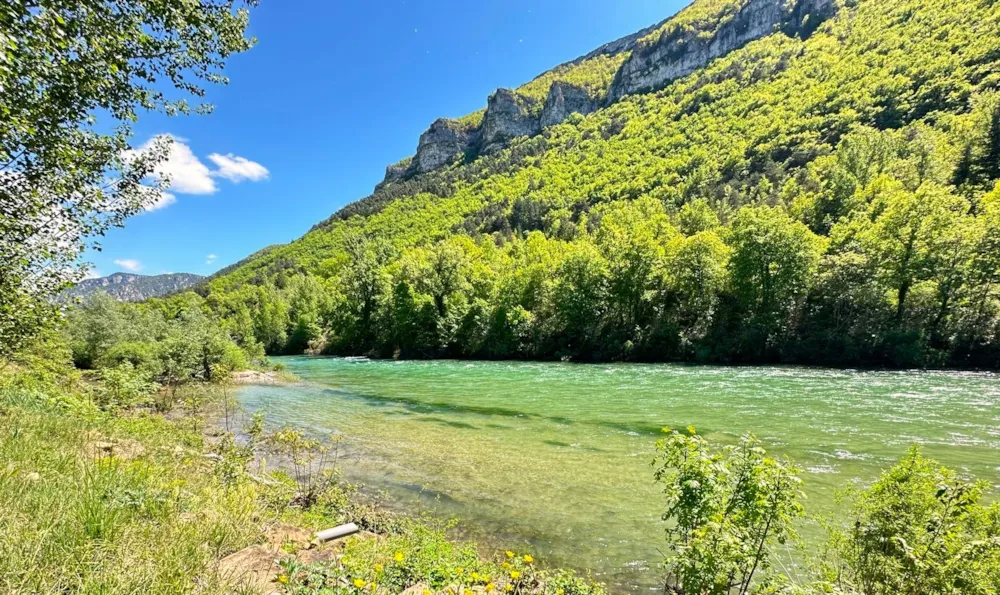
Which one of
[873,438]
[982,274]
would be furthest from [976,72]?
[873,438]

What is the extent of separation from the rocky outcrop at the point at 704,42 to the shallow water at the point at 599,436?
186202 mm

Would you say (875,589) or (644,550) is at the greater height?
(875,589)

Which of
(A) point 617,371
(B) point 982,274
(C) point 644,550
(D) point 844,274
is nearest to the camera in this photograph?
(C) point 644,550

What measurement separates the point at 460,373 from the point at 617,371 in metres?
13.4

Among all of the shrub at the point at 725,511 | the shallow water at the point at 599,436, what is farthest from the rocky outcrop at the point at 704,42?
the shrub at the point at 725,511

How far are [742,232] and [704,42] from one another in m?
179

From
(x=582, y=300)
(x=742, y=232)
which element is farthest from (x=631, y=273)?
(x=742, y=232)

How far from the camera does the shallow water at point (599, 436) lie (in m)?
8.39

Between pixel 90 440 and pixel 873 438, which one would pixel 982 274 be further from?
pixel 90 440

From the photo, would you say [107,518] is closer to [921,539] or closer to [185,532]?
[185,532]

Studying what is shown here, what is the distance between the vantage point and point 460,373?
3641 cm

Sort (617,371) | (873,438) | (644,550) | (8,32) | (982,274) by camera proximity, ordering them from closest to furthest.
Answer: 1. (8,32)
2. (644,550)
3. (873,438)
4. (982,274)
5. (617,371)

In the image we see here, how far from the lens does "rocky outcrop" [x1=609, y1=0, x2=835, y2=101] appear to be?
15550 cm

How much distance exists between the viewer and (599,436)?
1452cm
